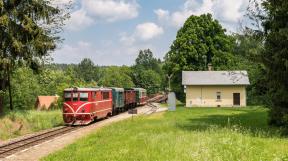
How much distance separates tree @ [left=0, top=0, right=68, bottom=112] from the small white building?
37.5 metres

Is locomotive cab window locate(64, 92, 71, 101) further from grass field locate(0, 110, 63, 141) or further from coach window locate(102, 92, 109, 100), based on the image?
coach window locate(102, 92, 109, 100)

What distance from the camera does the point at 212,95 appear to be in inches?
2650

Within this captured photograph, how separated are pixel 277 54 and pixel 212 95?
150 feet

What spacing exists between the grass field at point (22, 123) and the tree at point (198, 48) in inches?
1564

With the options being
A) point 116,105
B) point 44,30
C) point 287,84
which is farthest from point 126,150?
point 116,105

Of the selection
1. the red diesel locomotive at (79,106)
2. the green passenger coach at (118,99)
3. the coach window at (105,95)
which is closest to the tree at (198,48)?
the green passenger coach at (118,99)

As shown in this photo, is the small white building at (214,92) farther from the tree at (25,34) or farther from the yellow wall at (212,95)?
the tree at (25,34)

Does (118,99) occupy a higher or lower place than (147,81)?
lower

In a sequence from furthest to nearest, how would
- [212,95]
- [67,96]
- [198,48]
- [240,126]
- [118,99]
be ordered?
1. [198,48]
2. [212,95]
3. [118,99]
4. [67,96]
5. [240,126]

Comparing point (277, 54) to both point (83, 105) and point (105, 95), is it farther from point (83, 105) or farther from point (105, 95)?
point (105, 95)

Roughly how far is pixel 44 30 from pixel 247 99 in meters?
47.8

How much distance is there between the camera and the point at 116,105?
5003 cm

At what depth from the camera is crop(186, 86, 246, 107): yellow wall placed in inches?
2635

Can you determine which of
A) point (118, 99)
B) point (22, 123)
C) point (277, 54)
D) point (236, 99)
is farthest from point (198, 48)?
point (277, 54)
